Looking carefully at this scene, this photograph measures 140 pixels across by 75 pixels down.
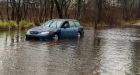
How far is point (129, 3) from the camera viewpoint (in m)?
89.3

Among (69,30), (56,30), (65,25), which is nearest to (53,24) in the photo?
(56,30)

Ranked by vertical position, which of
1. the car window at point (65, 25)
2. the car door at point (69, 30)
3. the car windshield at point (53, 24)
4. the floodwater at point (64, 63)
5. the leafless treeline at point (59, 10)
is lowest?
the leafless treeline at point (59, 10)

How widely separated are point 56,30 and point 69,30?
189cm

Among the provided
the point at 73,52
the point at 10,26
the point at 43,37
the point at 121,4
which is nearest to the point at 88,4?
the point at 121,4

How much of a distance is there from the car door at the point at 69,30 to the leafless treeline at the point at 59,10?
35.5ft

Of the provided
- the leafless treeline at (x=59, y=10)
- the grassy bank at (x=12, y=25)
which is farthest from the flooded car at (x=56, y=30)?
the leafless treeline at (x=59, y=10)

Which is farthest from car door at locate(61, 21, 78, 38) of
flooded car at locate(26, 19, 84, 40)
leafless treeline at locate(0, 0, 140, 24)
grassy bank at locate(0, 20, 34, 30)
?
leafless treeline at locate(0, 0, 140, 24)

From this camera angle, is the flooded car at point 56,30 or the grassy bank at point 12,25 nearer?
the flooded car at point 56,30

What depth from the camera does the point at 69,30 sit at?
98.3ft

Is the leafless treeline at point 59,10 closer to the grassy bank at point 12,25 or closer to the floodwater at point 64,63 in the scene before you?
the grassy bank at point 12,25

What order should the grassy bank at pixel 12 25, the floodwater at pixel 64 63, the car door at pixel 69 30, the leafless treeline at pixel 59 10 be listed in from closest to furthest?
the floodwater at pixel 64 63 < the car door at pixel 69 30 < the grassy bank at pixel 12 25 < the leafless treeline at pixel 59 10

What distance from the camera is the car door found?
29.3 m

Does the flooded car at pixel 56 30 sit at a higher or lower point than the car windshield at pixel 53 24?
lower

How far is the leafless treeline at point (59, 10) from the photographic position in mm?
45800
